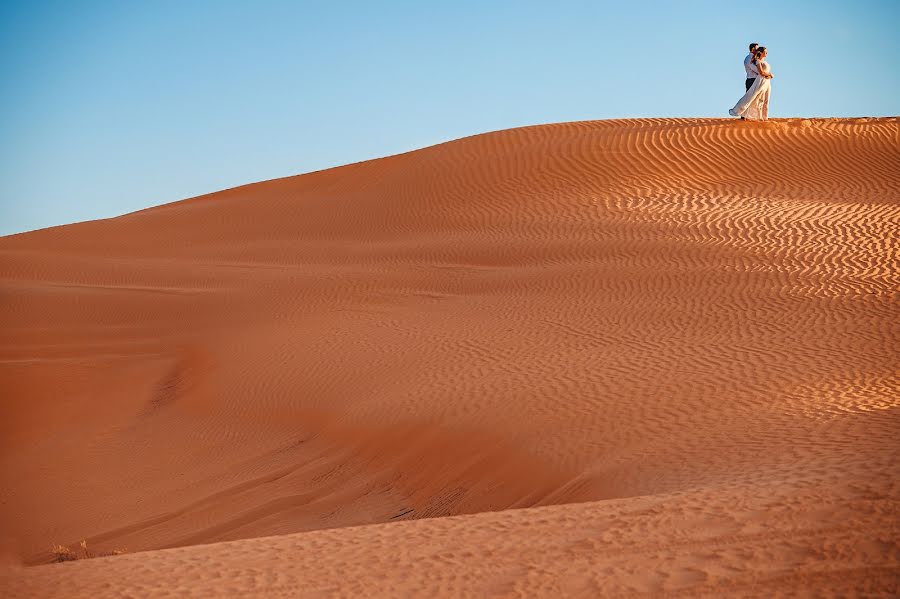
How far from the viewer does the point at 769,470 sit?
6785mm

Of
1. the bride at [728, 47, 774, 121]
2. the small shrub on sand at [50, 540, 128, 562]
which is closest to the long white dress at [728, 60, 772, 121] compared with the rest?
the bride at [728, 47, 774, 121]

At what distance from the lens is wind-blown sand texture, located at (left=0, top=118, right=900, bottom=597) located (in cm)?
535

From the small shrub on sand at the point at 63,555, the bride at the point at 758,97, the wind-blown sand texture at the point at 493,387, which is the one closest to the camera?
the wind-blown sand texture at the point at 493,387

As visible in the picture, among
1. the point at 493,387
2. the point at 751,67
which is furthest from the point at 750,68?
the point at 493,387

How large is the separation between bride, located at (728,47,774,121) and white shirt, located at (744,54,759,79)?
12 centimetres

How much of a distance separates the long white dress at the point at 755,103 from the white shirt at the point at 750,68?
174 mm

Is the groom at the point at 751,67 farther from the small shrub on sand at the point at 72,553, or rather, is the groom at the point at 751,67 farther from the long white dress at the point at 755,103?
the small shrub on sand at the point at 72,553

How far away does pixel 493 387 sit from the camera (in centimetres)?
1105

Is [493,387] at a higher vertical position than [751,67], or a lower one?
lower

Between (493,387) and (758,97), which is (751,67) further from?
(493,387)

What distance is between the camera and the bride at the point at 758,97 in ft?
78.7

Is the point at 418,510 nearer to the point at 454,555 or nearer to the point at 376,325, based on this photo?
the point at 454,555

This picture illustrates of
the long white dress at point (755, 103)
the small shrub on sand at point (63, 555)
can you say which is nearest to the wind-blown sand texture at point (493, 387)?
the small shrub on sand at point (63, 555)

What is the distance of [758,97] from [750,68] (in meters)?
1.46
